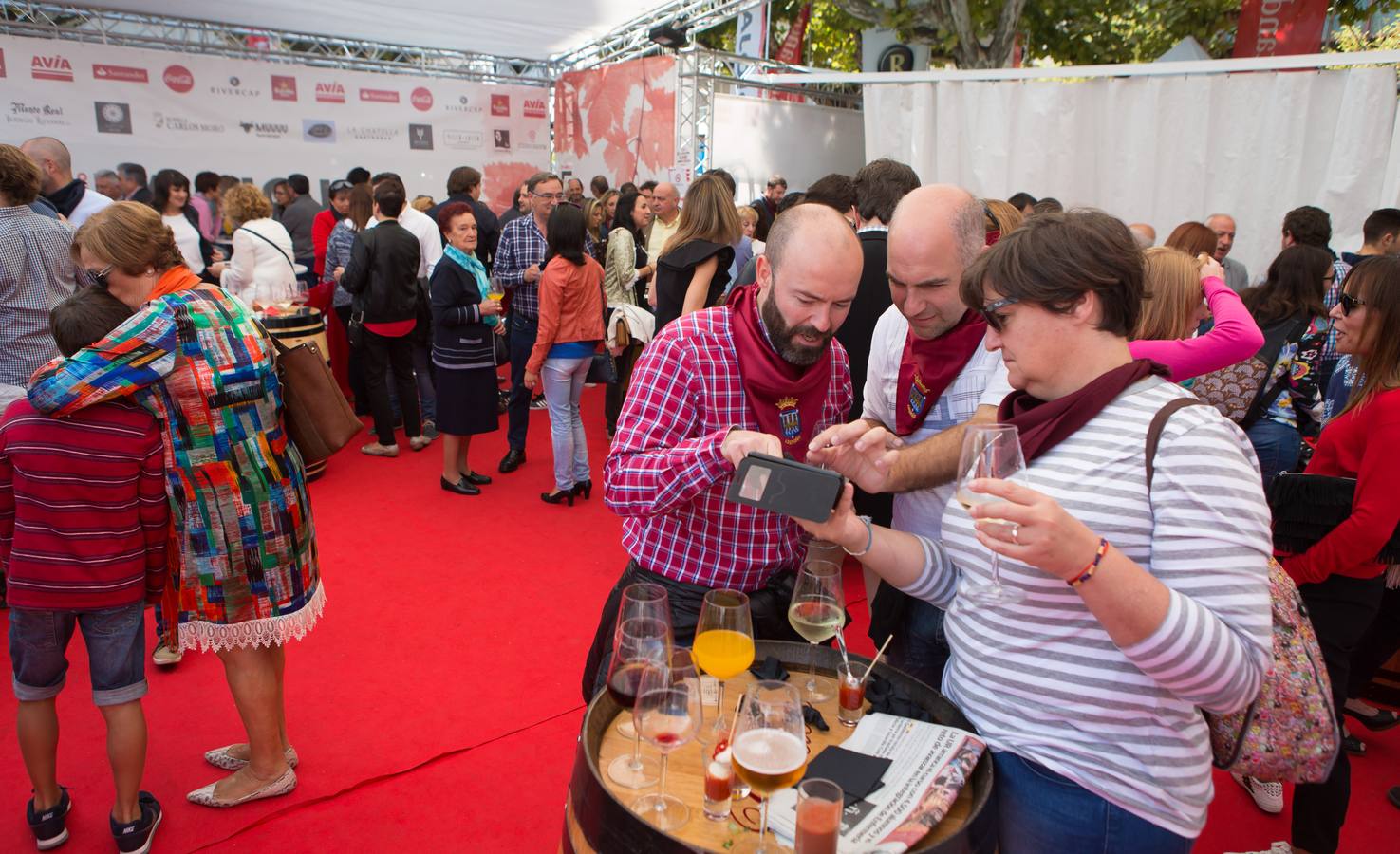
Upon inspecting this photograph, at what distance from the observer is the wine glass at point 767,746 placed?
4.20ft

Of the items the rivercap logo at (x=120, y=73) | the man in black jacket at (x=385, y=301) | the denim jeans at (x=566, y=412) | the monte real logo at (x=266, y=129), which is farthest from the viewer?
the monte real logo at (x=266, y=129)

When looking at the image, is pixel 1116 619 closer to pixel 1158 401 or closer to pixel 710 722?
pixel 1158 401

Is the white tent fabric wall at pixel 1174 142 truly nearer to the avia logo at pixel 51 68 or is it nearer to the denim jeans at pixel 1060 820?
the denim jeans at pixel 1060 820

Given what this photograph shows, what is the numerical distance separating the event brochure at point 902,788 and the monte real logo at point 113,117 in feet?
37.1

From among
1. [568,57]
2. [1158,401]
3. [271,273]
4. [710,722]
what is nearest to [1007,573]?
[1158,401]

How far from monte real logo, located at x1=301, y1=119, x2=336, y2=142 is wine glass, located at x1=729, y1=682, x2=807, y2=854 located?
38.3 ft

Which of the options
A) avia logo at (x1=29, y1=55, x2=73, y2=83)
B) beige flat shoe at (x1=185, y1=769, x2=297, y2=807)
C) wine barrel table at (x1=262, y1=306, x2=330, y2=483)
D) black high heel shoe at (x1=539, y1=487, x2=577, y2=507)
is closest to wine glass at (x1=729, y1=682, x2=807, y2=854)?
beige flat shoe at (x1=185, y1=769, x2=297, y2=807)

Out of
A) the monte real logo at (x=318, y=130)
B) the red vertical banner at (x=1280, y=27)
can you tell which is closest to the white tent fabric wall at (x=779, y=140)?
the red vertical banner at (x=1280, y=27)

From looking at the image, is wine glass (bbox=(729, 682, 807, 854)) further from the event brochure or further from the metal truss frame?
the metal truss frame

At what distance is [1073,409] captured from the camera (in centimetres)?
134

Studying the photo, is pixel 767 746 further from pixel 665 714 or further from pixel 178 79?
pixel 178 79

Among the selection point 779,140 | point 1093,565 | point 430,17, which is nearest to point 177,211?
point 430,17

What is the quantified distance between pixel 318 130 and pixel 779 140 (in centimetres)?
598

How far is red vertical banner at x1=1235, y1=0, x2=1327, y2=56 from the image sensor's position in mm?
7875
